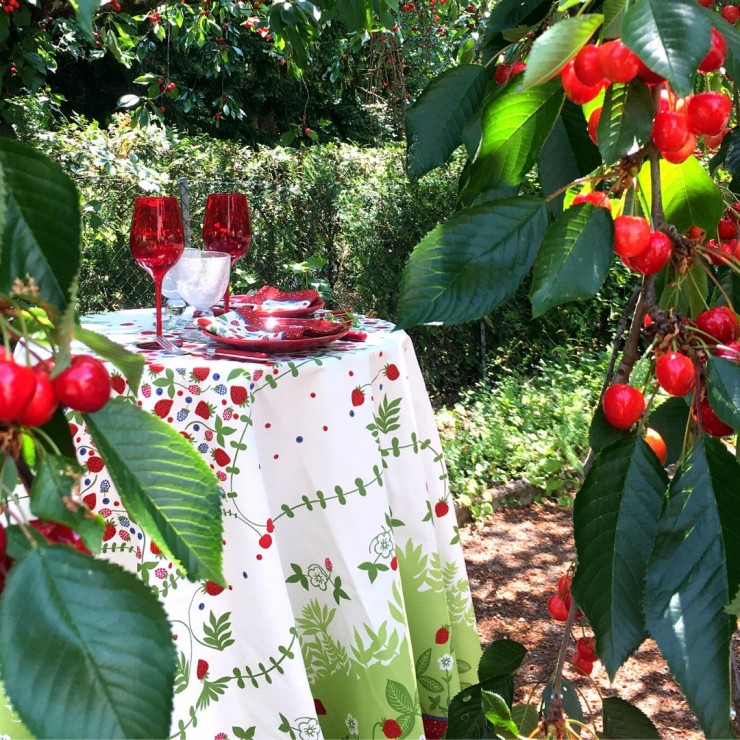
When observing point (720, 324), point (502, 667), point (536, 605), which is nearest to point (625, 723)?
point (502, 667)

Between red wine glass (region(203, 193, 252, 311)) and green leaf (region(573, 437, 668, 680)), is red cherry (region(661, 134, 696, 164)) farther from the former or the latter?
red wine glass (region(203, 193, 252, 311))

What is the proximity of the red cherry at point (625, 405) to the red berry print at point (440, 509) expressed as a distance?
4.28 feet

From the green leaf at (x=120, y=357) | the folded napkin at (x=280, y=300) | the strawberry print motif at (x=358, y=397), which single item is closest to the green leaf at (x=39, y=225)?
the green leaf at (x=120, y=357)

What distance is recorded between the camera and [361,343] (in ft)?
5.57

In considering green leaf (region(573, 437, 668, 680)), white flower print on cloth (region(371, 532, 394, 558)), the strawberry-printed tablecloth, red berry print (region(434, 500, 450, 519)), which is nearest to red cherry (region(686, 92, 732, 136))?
green leaf (region(573, 437, 668, 680))

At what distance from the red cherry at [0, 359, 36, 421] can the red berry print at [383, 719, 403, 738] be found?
4.55 feet

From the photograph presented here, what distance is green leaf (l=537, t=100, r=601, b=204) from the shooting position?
29.3 inches

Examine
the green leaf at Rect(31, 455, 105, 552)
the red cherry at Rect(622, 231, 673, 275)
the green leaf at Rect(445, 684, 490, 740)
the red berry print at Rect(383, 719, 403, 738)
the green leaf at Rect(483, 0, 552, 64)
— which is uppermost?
the green leaf at Rect(483, 0, 552, 64)

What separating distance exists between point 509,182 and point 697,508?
265 mm

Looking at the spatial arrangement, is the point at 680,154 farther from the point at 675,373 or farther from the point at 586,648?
the point at 586,648

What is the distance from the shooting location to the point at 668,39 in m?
0.47

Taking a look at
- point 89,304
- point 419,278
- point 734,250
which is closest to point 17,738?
point 419,278

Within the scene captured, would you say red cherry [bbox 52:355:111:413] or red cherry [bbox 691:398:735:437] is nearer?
red cherry [bbox 52:355:111:413]

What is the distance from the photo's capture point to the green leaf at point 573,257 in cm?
56
